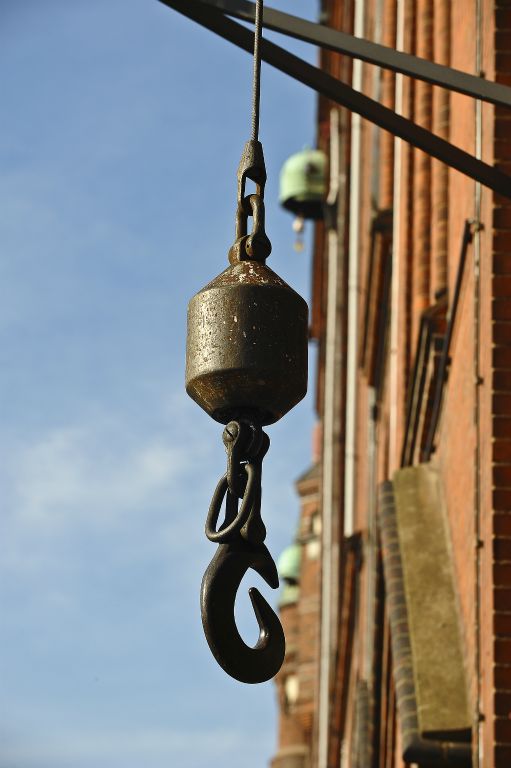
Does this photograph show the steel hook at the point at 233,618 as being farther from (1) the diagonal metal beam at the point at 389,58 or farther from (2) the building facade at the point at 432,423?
(2) the building facade at the point at 432,423

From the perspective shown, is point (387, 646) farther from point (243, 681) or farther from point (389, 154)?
point (243, 681)

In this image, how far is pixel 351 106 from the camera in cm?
519

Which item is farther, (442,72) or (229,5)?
(229,5)

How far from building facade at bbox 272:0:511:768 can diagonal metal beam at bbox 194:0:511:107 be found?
1.40m

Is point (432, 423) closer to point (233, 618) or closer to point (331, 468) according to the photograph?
point (233, 618)

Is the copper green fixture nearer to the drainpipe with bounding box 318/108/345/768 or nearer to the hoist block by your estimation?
the drainpipe with bounding box 318/108/345/768

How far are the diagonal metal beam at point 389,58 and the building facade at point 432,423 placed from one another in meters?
1.40

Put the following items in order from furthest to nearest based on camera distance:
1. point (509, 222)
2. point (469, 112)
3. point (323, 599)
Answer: point (323, 599) < point (469, 112) < point (509, 222)

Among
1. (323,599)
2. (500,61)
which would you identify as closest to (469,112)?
(500,61)

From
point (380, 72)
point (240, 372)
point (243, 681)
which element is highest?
point (380, 72)

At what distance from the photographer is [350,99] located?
5.22 m

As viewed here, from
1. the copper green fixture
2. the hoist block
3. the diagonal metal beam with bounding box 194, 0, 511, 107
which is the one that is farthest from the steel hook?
the copper green fixture

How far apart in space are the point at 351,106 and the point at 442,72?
0.32 metres

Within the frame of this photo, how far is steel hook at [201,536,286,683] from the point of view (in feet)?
11.8
